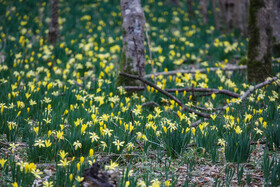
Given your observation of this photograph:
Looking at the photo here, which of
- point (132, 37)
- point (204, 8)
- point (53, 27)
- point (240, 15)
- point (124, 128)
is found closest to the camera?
point (124, 128)

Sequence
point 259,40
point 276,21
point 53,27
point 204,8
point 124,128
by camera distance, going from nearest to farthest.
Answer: point 124,128 → point 259,40 → point 276,21 → point 53,27 → point 204,8

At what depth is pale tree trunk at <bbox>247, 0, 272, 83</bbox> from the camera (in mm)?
5363

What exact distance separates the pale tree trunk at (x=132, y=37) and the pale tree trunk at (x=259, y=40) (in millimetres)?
2292

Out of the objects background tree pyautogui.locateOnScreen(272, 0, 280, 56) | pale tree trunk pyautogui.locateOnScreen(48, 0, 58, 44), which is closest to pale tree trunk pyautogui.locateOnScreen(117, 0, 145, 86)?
pale tree trunk pyautogui.locateOnScreen(48, 0, 58, 44)

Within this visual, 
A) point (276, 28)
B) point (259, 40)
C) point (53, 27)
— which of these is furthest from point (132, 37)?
point (276, 28)

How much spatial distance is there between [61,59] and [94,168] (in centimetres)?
509

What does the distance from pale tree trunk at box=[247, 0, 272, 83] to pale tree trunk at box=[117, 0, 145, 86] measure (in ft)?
7.52

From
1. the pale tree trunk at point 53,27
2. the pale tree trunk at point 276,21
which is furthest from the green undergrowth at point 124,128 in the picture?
the pale tree trunk at point 276,21

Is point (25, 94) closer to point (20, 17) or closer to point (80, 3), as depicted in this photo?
point (20, 17)

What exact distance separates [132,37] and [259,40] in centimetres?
259

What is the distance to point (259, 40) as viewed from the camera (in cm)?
546

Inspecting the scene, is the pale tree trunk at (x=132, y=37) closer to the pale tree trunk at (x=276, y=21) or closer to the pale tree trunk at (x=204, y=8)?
the pale tree trunk at (x=276, y=21)

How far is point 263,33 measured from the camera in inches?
214

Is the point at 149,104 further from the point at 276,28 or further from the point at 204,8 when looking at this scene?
the point at 204,8
